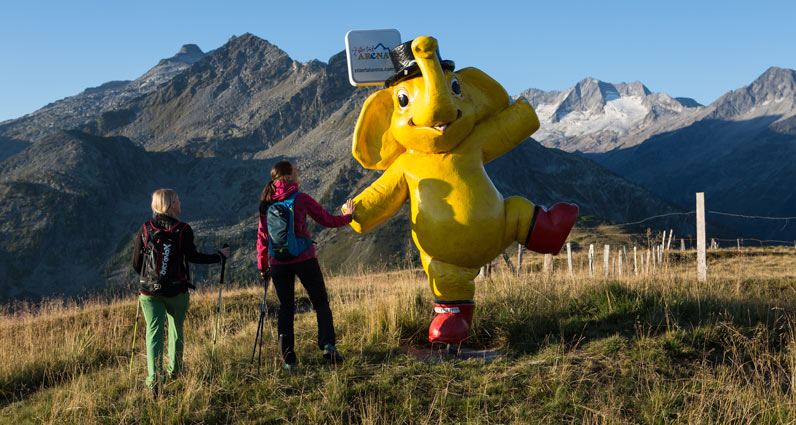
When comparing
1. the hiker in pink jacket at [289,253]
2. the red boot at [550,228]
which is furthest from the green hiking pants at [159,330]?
the red boot at [550,228]

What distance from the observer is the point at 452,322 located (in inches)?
198

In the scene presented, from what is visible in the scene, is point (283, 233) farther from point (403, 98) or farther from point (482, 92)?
Answer: point (482, 92)

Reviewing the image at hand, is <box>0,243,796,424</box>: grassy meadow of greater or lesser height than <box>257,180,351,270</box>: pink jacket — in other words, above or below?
below

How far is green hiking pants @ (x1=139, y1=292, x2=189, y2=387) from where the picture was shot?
454cm

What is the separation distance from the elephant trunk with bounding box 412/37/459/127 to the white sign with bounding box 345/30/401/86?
1032mm

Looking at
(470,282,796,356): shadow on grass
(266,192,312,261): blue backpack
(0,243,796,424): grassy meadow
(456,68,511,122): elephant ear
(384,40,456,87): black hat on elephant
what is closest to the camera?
(0,243,796,424): grassy meadow

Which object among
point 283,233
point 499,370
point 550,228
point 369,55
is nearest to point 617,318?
point 550,228

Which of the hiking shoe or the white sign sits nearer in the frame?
the hiking shoe

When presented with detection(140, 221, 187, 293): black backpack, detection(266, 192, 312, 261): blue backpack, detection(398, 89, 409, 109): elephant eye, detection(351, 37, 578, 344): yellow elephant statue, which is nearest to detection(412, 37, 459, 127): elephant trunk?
detection(351, 37, 578, 344): yellow elephant statue

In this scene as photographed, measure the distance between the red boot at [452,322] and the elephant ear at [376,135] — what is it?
1.55m

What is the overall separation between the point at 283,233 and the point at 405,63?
203 centimetres

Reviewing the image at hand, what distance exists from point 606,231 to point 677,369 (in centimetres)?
7590

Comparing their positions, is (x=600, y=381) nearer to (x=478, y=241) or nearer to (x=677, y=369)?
(x=677, y=369)

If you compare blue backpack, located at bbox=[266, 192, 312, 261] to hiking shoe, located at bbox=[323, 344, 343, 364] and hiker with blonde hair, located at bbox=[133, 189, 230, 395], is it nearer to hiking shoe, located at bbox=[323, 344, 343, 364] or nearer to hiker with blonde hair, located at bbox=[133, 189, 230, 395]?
hiker with blonde hair, located at bbox=[133, 189, 230, 395]
